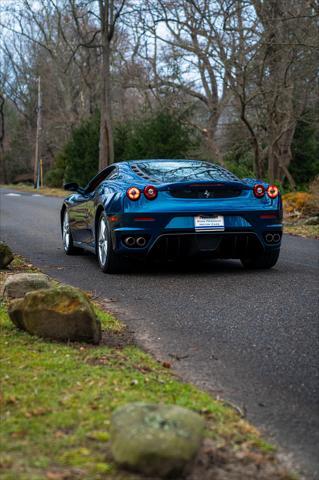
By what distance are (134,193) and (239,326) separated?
9.97 feet

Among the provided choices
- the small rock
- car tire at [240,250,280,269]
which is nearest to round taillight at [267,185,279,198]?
car tire at [240,250,280,269]

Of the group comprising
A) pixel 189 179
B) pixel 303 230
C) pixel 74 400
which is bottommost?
pixel 303 230

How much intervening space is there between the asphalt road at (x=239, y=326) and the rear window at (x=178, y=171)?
1.13 meters

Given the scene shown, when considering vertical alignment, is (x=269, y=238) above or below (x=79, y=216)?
below

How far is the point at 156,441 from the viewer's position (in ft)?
9.87

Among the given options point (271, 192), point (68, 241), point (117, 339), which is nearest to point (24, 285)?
point (117, 339)

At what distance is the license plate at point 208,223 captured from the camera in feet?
29.2

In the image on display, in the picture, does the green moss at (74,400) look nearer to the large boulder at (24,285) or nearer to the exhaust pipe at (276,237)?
the large boulder at (24,285)

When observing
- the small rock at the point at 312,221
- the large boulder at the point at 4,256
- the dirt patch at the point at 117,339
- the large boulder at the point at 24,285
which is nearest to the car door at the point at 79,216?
the large boulder at the point at 4,256

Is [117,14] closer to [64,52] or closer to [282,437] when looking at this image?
[64,52]

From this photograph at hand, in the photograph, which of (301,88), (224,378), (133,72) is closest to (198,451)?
(224,378)

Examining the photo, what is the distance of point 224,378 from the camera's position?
4.81 m

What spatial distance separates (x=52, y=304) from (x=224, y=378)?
4.37 feet

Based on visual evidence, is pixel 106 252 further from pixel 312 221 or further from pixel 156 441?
pixel 312 221
